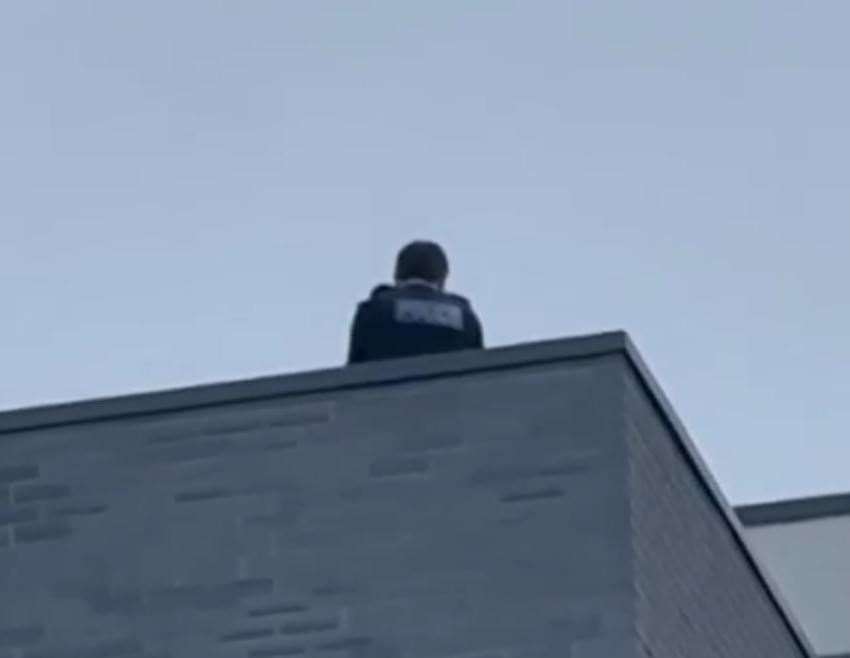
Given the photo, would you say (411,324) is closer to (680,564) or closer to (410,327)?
(410,327)

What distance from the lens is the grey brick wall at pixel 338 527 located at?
425 inches

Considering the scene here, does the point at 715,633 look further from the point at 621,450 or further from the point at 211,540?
the point at 211,540

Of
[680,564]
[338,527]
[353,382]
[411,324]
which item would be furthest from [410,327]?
[680,564]

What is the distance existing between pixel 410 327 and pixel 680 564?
1357 millimetres

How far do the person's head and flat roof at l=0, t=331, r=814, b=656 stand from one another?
0.74 metres

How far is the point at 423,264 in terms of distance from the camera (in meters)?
11.9

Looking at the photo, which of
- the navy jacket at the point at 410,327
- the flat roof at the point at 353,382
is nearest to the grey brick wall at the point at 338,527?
the flat roof at the point at 353,382

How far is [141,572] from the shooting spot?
1116 cm

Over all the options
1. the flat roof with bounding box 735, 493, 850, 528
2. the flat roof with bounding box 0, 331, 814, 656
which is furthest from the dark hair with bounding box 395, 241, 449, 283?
the flat roof with bounding box 735, 493, 850, 528

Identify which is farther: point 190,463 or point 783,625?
point 783,625

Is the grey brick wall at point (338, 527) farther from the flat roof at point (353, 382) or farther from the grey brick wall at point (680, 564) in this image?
the grey brick wall at point (680, 564)

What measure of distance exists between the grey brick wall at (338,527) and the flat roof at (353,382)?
0.04 metres

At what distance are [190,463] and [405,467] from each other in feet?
Result: 2.66


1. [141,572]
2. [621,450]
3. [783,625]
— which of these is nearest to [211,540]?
[141,572]
